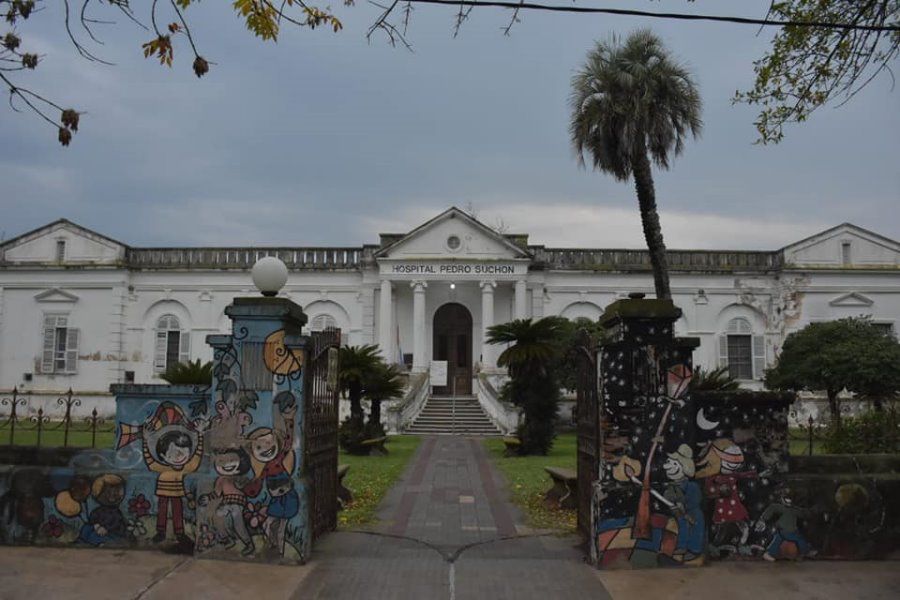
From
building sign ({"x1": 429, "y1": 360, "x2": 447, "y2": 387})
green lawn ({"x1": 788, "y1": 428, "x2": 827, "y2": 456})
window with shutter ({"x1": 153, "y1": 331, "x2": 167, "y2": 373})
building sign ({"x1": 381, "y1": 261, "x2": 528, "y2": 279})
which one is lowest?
green lawn ({"x1": 788, "y1": 428, "x2": 827, "y2": 456})

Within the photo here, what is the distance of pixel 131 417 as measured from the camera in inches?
307

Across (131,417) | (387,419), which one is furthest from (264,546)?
(387,419)

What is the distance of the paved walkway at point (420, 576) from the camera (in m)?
6.48

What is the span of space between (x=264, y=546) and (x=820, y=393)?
27.7 metres

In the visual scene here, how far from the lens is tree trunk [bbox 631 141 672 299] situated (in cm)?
1989

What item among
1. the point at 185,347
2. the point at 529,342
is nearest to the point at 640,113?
the point at 529,342

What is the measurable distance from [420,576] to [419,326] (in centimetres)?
2219

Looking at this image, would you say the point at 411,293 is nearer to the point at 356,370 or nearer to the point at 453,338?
the point at 453,338

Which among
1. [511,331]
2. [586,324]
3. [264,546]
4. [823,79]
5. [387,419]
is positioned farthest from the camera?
[586,324]

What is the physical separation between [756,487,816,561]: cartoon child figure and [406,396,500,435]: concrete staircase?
16.9m

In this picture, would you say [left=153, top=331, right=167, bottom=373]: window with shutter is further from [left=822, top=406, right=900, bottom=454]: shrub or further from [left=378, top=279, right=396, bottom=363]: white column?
[left=822, top=406, right=900, bottom=454]: shrub

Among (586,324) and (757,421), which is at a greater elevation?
Answer: (586,324)

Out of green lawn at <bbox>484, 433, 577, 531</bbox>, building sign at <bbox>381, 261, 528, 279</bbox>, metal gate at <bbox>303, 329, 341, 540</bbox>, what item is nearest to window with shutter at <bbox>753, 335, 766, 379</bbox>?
building sign at <bbox>381, 261, 528, 279</bbox>

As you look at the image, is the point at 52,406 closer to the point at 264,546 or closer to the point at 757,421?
the point at 264,546
